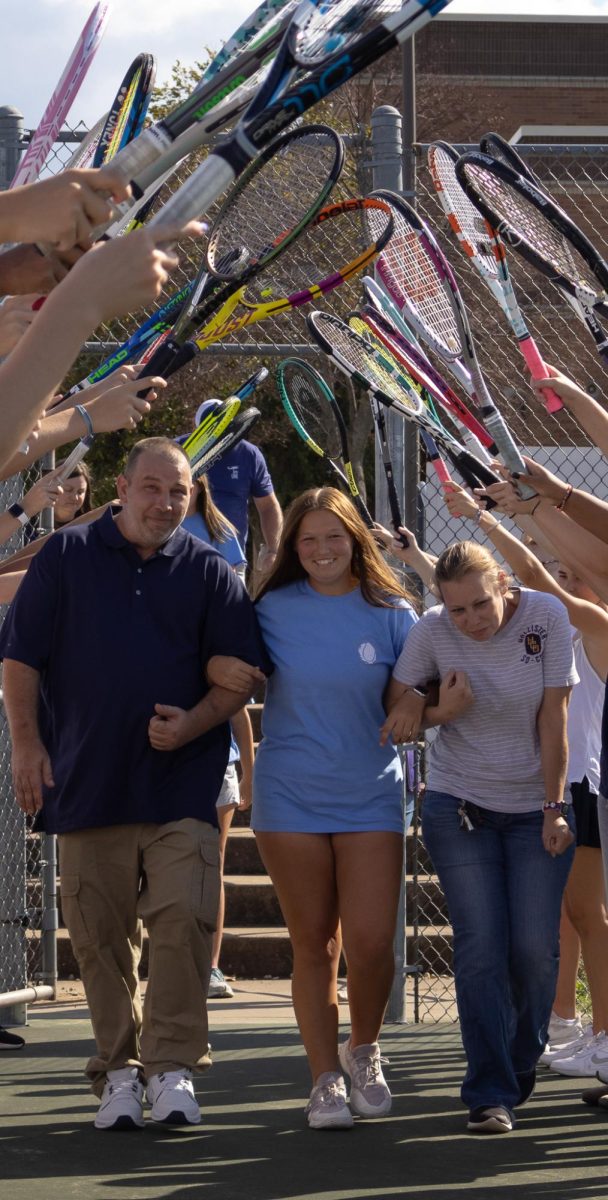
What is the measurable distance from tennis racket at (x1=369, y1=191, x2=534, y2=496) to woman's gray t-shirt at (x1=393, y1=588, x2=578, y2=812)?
2.12ft

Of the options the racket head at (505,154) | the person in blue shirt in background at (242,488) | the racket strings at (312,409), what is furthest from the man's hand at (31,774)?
the person in blue shirt in background at (242,488)

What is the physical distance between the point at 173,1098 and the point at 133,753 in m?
0.98

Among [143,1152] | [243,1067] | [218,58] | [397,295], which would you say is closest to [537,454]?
[397,295]

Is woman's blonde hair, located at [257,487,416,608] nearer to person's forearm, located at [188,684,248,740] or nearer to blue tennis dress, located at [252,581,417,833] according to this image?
blue tennis dress, located at [252,581,417,833]

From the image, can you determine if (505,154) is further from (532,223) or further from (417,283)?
(417,283)

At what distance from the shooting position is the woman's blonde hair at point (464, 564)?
4.86 meters

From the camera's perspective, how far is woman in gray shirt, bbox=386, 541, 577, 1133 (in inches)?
189

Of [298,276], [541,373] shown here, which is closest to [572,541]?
[541,373]

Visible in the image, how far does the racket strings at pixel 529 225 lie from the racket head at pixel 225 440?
4.23ft

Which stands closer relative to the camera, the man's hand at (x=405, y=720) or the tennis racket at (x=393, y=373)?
the man's hand at (x=405, y=720)

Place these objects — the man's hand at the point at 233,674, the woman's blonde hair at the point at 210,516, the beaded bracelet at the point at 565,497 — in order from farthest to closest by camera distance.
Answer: the woman's blonde hair at the point at 210,516 → the man's hand at the point at 233,674 → the beaded bracelet at the point at 565,497

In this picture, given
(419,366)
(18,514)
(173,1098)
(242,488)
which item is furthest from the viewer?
(242,488)

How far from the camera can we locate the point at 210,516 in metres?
6.31

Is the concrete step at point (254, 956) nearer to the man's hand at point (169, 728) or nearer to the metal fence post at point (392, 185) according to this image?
the metal fence post at point (392, 185)
